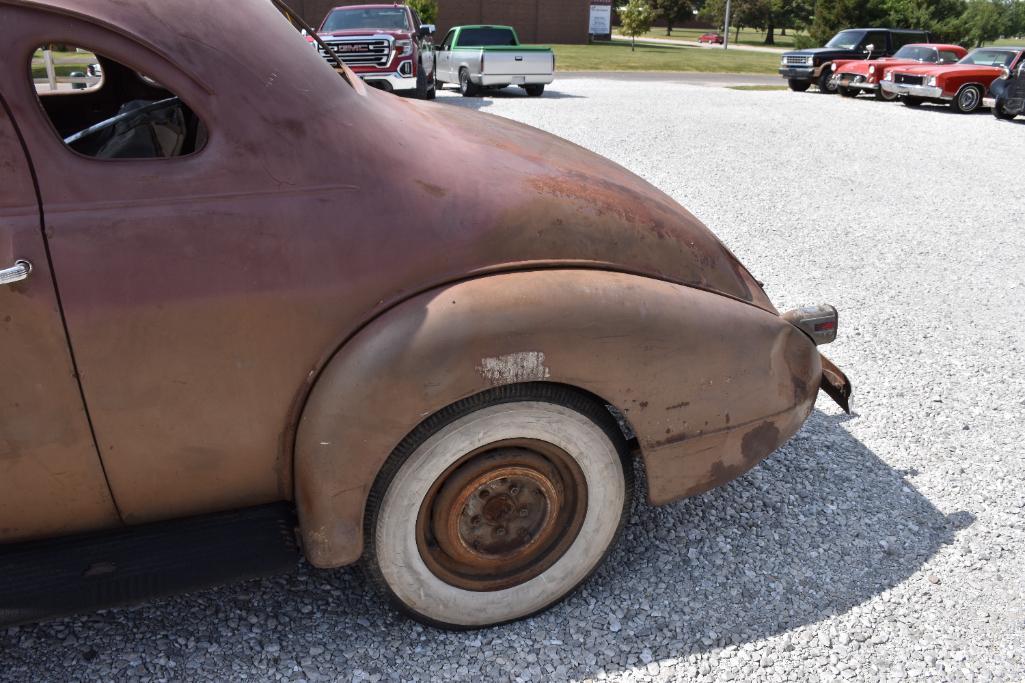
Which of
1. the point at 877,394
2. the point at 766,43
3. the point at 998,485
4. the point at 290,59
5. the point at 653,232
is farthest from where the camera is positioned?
the point at 766,43

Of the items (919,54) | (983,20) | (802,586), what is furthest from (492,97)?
(983,20)

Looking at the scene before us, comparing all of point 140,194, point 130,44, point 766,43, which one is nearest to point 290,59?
point 130,44

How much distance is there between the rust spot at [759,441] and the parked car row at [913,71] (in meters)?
14.4

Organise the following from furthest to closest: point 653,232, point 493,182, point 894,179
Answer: point 894,179
point 653,232
point 493,182

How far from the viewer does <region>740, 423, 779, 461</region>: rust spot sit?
8.14ft

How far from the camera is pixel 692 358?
2.29 meters

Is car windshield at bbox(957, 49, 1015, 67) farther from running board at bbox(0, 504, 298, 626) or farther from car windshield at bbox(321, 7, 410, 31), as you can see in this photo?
running board at bbox(0, 504, 298, 626)

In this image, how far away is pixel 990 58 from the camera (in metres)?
16.1

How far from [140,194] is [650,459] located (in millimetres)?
1565

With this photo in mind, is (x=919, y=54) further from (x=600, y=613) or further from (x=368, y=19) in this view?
(x=600, y=613)

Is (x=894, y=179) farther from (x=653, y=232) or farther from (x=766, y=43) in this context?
(x=766, y=43)

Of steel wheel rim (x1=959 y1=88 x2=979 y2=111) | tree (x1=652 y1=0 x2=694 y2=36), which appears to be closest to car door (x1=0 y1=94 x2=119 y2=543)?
steel wheel rim (x1=959 y1=88 x2=979 y2=111)

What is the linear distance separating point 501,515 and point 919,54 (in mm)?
18978

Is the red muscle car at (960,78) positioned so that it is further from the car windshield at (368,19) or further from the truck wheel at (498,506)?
the truck wheel at (498,506)
